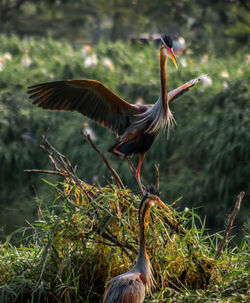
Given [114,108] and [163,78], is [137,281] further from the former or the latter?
[114,108]

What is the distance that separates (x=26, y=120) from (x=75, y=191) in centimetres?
524

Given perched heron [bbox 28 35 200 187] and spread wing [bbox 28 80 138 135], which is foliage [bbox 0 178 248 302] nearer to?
perched heron [bbox 28 35 200 187]

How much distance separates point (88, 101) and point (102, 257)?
1.28 meters

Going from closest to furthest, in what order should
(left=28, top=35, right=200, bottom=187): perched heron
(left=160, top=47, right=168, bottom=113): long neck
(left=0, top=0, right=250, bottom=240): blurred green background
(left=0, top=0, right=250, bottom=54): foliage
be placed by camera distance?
(left=160, top=47, right=168, bottom=113): long neck < (left=28, top=35, right=200, bottom=187): perched heron < (left=0, top=0, right=250, bottom=240): blurred green background < (left=0, top=0, right=250, bottom=54): foliage

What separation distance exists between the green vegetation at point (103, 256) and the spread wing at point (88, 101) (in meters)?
0.71

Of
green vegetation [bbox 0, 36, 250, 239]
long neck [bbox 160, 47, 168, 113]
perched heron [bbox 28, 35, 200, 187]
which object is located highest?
long neck [bbox 160, 47, 168, 113]

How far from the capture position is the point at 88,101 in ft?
14.4

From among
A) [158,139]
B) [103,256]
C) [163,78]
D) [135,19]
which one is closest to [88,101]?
[163,78]

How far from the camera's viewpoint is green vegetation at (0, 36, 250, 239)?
7223mm

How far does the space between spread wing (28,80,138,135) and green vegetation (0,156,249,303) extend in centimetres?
71

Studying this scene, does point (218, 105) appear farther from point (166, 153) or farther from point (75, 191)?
point (75, 191)

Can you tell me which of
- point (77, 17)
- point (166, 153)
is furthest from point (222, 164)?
point (77, 17)

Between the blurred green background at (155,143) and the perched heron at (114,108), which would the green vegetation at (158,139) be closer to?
the blurred green background at (155,143)

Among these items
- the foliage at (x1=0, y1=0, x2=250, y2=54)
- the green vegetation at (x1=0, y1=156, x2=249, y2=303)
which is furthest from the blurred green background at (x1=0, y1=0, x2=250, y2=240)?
the foliage at (x1=0, y1=0, x2=250, y2=54)
